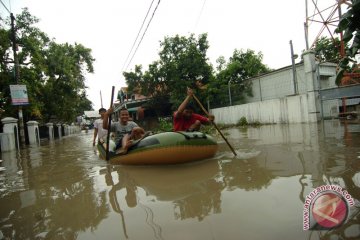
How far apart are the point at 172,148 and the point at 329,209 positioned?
3.78m

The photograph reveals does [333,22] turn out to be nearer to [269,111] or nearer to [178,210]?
[269,111]

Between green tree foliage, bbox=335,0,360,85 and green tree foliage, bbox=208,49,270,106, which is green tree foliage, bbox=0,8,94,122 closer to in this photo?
green tree foliage, bbox=208,49,270,106

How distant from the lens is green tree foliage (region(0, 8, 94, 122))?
1808 cm

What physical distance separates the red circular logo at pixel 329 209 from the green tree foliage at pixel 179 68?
20182mm

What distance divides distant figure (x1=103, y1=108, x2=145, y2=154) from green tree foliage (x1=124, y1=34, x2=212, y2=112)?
15528 millimetres

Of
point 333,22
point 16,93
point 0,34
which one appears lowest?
point 16,93

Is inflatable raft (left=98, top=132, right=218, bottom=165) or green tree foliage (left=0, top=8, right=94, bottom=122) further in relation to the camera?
green tree foliage (left=0, top=8, right=94, bottom=122)

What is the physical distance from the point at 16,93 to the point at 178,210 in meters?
15.7

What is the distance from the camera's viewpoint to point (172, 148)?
5.69 m

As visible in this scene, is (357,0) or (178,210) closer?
(357,0)

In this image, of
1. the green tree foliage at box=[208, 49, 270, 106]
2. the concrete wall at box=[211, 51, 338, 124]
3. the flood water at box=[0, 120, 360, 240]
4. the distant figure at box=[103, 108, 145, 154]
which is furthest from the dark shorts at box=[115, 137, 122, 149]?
the green tree foliage at box=[208, 49, 270, 106]

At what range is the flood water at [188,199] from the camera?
2670 mm

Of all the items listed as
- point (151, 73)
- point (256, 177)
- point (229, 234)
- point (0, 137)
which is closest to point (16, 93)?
point (0, 137)

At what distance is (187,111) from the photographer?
6.65 meters
